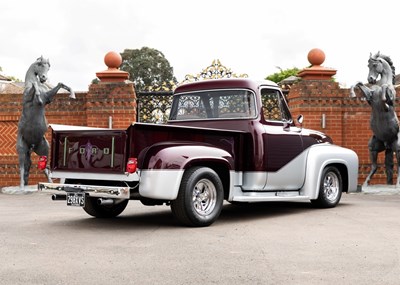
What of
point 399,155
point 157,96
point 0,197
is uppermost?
point 157,96

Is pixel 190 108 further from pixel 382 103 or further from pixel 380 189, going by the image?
pixel 380 189

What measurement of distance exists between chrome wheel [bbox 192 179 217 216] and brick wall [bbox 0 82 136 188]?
761 centimetres

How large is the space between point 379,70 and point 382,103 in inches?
29.3

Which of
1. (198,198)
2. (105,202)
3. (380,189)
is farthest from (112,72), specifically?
(198,198)

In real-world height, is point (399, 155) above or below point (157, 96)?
below

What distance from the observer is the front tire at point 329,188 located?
1008 centimetres

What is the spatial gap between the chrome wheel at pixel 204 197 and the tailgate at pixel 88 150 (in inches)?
41.5

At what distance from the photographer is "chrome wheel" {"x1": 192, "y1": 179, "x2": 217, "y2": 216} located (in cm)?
784

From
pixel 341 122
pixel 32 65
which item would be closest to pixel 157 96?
pixel 32 65

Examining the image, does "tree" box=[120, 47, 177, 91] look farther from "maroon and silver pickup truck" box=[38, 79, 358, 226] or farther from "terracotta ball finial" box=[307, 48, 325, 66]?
"maroon and silver pickup truck" box=[38, 79, 358, 226]

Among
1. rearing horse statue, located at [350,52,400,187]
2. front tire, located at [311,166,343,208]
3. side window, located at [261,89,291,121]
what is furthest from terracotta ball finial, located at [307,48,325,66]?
side window, located at [261,89,291,121]

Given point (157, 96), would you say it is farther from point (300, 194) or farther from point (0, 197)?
point (300, 194)

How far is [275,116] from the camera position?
9477 millimetres

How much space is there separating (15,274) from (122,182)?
2649 mm
